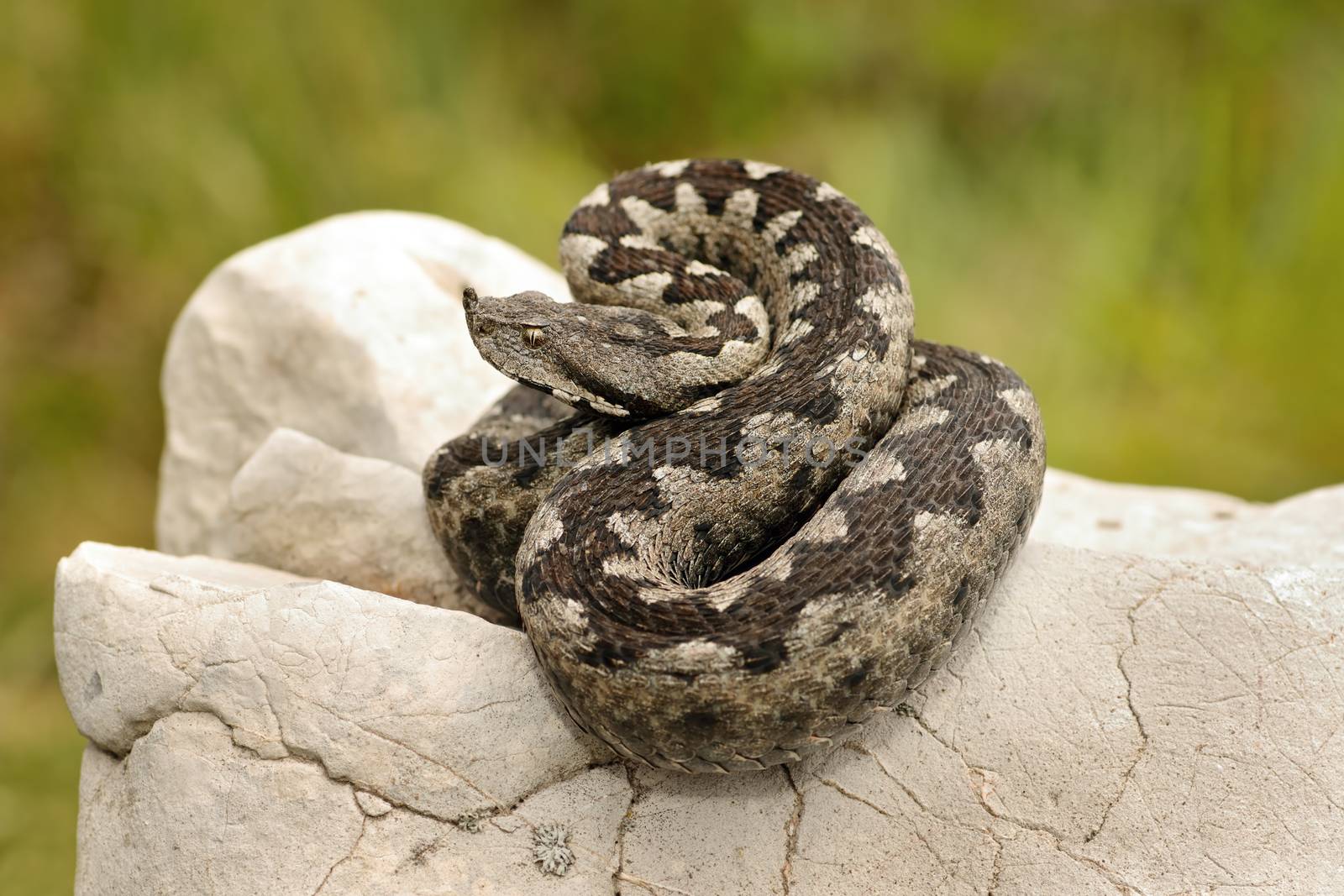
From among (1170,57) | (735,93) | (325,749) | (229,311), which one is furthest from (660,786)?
(1170,57)

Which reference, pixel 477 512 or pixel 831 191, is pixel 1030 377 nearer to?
pixel 831 191

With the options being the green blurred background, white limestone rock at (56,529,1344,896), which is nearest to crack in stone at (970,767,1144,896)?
white limestone rock at (56,529,1344,896)

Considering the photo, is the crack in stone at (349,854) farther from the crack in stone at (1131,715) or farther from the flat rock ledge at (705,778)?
the crack in stone at (1131,715)

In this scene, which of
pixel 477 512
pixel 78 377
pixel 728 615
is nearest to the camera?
pixel 728 615

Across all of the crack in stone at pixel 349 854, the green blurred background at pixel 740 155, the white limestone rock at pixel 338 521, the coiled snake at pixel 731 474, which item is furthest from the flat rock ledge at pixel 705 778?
the green blurred background at pixel 740 155

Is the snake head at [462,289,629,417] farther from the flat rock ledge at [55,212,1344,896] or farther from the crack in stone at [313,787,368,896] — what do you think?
the crack in stone at [313,787,368,896]

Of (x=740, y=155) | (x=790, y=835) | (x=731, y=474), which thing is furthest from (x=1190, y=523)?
(x=740, y=155)
